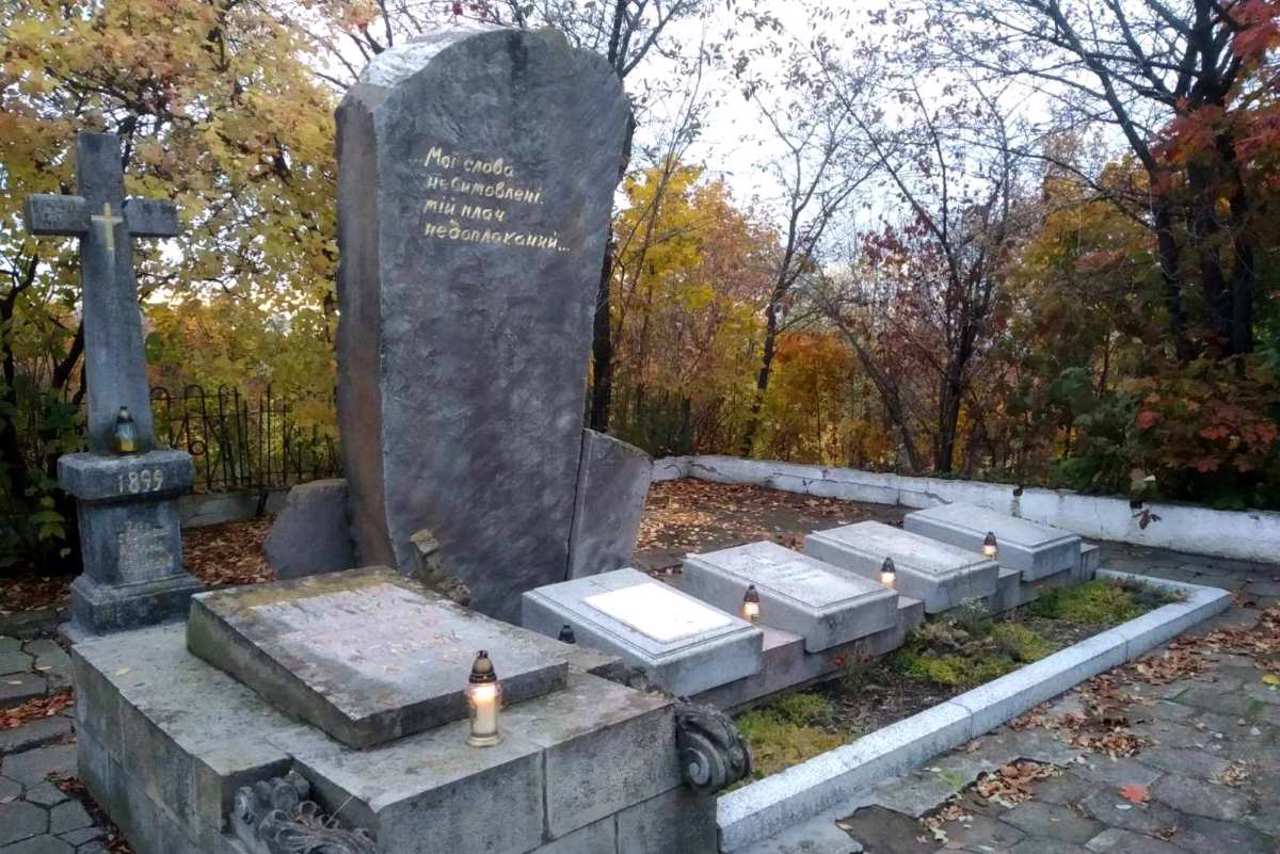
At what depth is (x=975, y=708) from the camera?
4180 millimetres

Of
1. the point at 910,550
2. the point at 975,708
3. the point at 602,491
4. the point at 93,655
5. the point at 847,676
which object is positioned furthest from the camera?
the point at 910,550

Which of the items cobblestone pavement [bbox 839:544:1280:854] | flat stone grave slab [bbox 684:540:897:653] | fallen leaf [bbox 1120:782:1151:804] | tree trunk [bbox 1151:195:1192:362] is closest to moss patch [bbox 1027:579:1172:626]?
cobblestone pavement [bbox 839:544:1280:854]

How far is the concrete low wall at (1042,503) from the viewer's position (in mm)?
7555

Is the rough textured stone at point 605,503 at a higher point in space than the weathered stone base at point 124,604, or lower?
higher

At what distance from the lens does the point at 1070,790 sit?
3.68m

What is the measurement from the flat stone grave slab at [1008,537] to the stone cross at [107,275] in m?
4.90

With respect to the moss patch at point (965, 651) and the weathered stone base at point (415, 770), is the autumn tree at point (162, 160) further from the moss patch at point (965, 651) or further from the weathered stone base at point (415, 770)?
the moss patch at point (965, 651)

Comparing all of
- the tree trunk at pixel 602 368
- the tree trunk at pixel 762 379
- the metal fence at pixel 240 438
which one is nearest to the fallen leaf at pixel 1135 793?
the metal fence at pixel 240 438

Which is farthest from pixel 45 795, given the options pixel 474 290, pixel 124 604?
pixel 474 290

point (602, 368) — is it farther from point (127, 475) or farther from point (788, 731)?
point (788, 731)

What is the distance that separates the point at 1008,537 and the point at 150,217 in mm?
5458

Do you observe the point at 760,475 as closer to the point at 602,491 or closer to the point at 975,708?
the point at 602,491

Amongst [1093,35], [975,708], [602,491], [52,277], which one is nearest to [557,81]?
[602,491]

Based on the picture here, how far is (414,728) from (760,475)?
8.74 m
